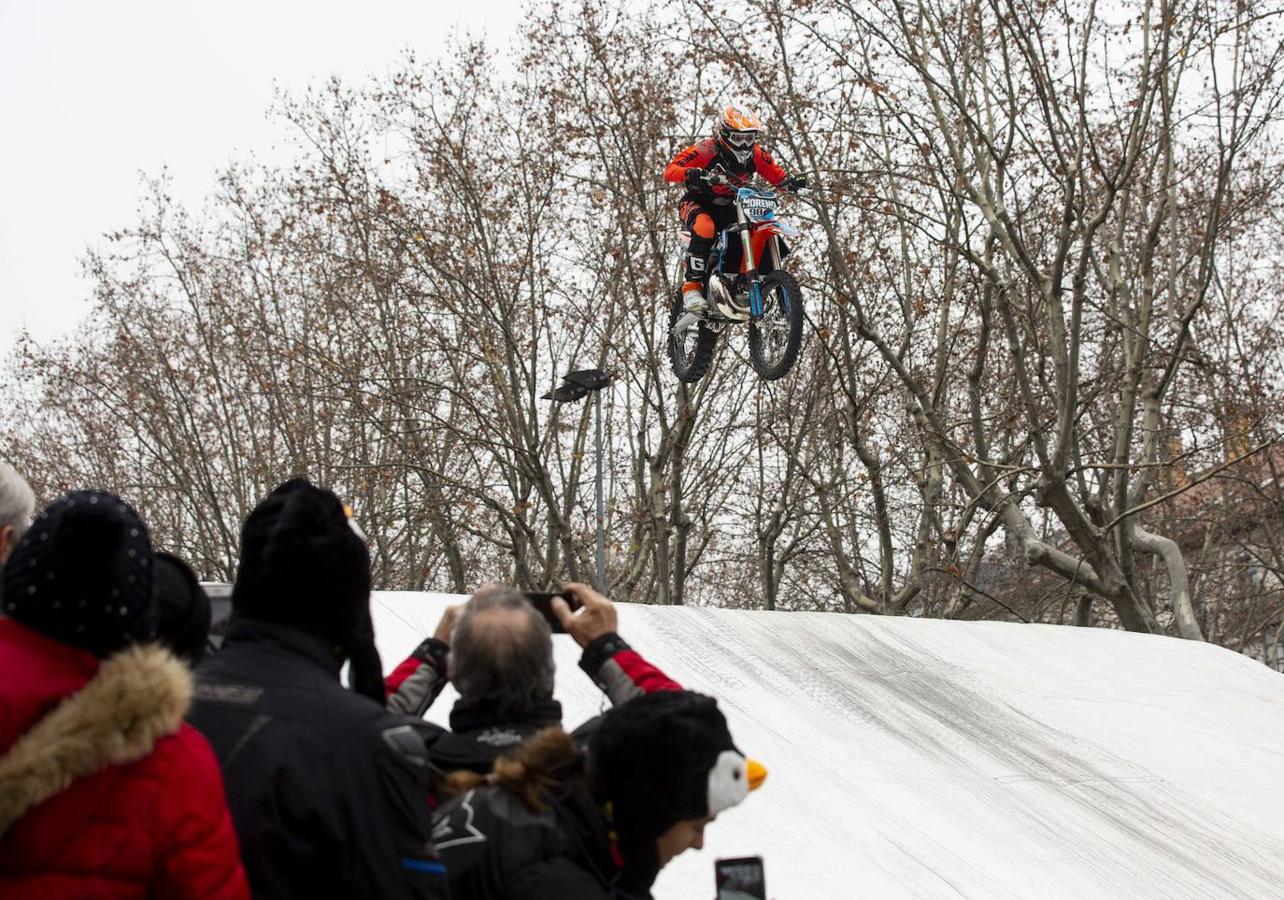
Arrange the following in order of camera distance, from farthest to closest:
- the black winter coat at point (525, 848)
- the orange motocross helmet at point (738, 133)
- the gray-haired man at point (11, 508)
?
the orange motocross helmet at point (738, 133) < the gray-haired man at point (11, 508) < the black winter coat at point (525, 848)

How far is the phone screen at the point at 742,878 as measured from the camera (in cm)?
206

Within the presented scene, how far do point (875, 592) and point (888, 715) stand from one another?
65.9 feet

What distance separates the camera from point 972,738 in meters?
5.78

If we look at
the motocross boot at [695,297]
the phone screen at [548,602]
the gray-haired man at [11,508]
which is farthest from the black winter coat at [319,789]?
the motocross boot at [695,297]

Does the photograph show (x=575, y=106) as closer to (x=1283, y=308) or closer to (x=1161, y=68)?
(x=1161, y=68)

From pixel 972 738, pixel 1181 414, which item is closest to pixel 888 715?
pixel 972 738

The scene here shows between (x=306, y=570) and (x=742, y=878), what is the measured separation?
0.86m

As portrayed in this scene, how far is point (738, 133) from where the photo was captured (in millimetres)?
7945

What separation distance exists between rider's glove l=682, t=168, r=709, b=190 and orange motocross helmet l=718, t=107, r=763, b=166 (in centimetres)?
22

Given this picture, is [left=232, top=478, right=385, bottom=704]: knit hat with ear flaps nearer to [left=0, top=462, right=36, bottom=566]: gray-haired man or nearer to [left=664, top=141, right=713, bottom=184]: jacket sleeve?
[left=0, top=462, right=36, bottom=566]: gray-haired man

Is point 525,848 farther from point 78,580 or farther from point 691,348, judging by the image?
point 691,348

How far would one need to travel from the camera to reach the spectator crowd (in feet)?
5.15

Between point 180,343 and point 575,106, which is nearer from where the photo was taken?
point 575,106

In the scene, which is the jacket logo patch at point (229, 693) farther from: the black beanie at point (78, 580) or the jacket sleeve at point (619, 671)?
the jacket sleeve at point (619, 671)
